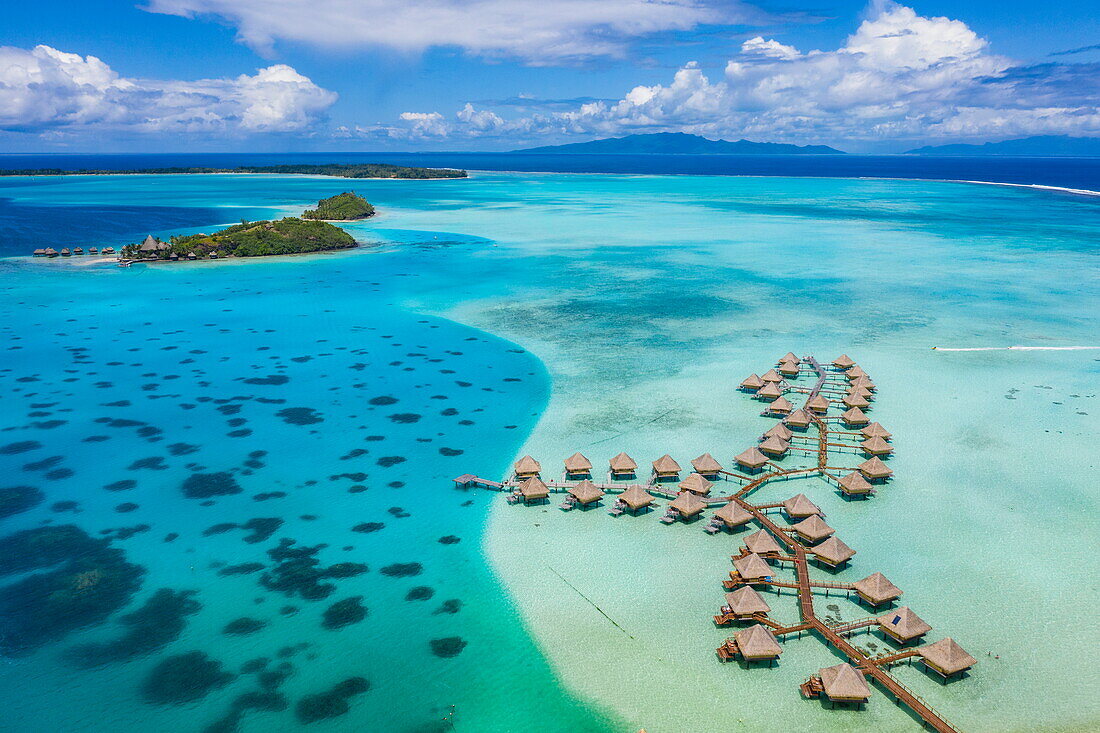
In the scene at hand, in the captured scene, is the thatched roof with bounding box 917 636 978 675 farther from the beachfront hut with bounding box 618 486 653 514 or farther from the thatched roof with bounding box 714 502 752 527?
the beachfront hut with bounding box 618 486 653 514

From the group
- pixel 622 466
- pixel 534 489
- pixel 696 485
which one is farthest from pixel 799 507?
pixel 534 489

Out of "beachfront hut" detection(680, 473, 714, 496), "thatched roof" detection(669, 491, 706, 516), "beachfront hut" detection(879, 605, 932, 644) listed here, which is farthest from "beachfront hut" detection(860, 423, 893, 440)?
"beachfront hut" detection(879, 605, 932, 644)

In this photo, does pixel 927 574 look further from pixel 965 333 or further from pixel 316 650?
pixel 965 333

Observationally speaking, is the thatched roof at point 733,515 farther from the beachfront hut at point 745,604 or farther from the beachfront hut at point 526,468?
the beachfront hut at point 526,468

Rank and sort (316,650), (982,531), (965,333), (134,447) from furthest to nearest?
1. (965,333)
2. (134,447)
3. (982,531)
4. (316,650)

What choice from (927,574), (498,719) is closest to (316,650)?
(498,719)

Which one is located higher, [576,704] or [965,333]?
[965,333]

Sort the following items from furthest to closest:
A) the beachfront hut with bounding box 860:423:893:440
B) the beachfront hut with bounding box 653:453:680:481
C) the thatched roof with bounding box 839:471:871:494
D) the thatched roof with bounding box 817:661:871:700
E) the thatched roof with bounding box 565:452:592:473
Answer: the beachfront hut with bounding box 860:423:893:440, the thatched roof with bounding box 565:452:592:473, the beachfront hut with bounding box 653:453:680:481, the thatched roof with bounding box 839:471:871:494, the thatched roof with bounding box 817:661:871:700
